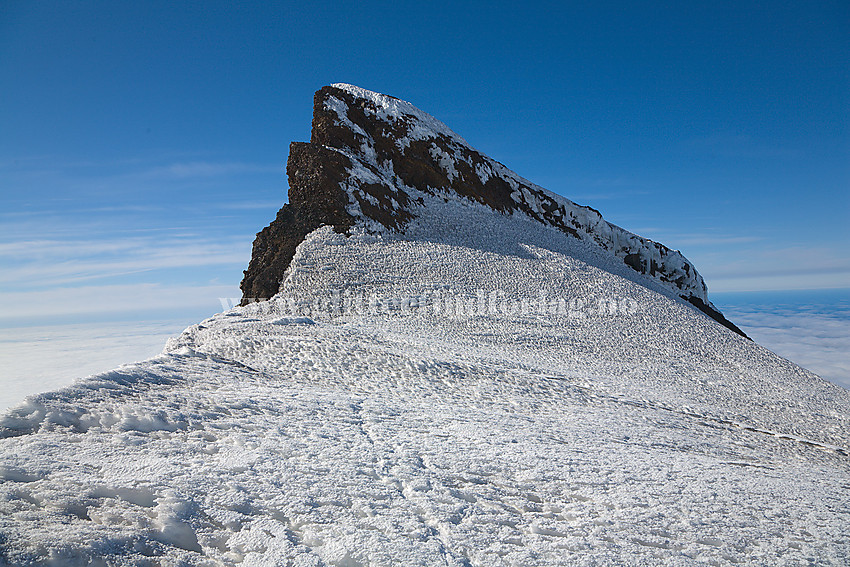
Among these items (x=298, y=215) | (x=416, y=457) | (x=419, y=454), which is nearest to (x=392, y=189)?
(x=298, y=215)

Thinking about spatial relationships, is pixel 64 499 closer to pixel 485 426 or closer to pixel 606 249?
pixel 485 426

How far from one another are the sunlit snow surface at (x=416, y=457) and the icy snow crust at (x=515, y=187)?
14535 millimetres

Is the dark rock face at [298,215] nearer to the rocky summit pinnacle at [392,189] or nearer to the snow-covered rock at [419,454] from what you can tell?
the rocky summit pinnacle at [392,189]

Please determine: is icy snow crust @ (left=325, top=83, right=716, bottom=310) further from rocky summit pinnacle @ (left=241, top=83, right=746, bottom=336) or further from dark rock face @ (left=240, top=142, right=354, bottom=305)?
dark rock face @ (left=240, top=142, right=354, bottom=305)

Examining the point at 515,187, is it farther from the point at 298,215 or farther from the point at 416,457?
the point at 416,457

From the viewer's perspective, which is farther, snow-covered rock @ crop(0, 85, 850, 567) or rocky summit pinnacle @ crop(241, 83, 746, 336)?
rocky summit pinnacle @ crop(241, 83, 746, 336)

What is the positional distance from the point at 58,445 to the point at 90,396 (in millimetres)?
1609

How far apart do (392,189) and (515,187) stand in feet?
32.7

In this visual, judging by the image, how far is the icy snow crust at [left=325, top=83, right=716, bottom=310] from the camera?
93.3 feet

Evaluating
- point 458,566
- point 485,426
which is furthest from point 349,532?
point 485,426

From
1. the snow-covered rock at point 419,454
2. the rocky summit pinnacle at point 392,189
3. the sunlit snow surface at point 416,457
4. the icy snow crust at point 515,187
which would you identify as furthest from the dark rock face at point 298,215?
the sunlit snow surface at point 416,457

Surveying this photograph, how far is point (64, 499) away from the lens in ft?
15.1

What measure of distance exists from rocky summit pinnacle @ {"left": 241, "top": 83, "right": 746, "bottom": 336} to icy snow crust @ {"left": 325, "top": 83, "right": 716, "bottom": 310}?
8 cm

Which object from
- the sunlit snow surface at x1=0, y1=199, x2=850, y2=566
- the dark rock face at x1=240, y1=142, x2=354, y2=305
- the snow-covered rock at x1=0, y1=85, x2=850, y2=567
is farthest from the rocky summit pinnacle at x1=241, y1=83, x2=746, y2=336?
the sunlit snow surface at x1=0, y1=199, x2=850, y2=566
